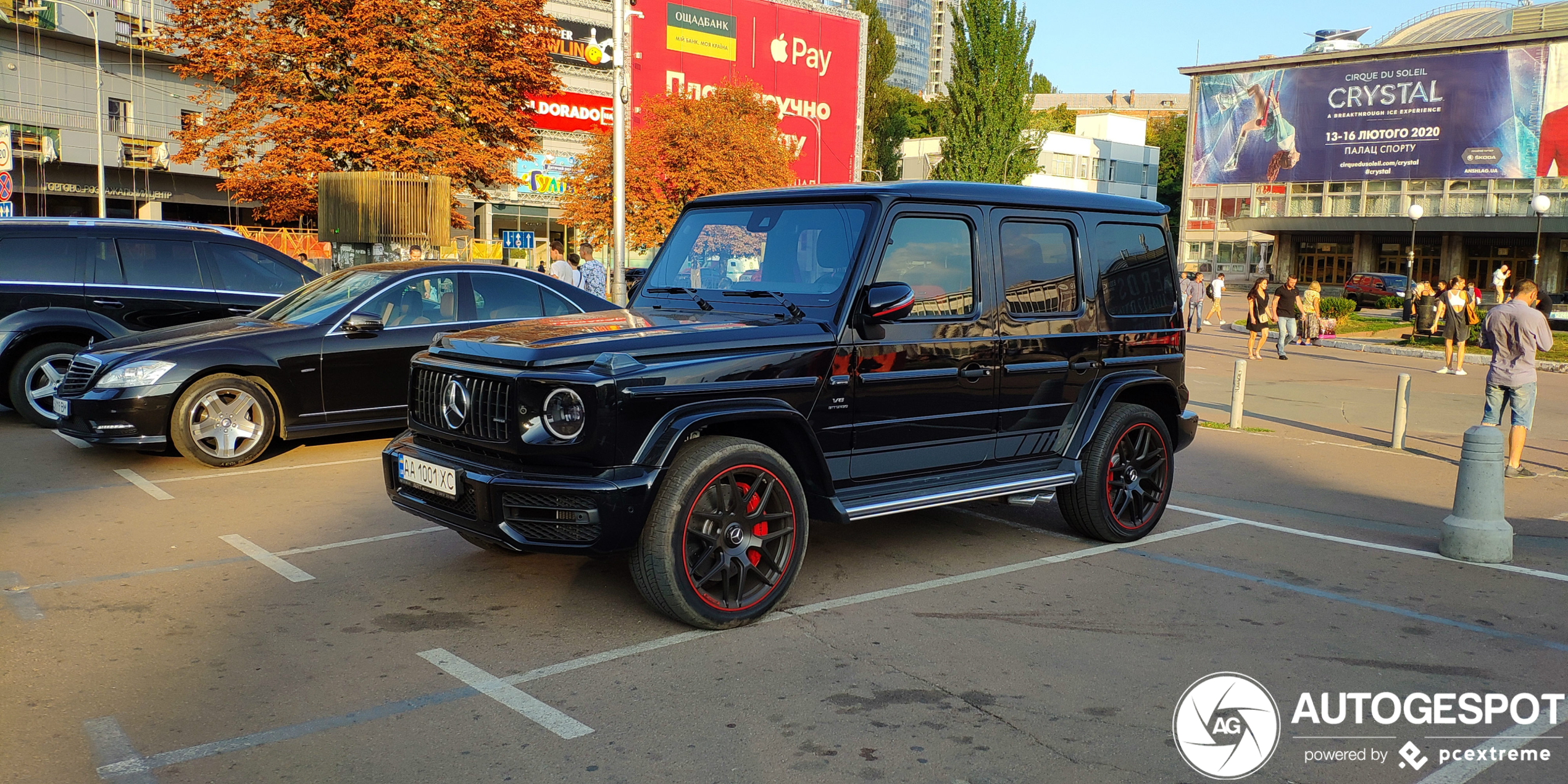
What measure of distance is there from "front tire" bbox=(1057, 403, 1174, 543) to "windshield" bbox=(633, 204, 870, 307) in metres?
2.03

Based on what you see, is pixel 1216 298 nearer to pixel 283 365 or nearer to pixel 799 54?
pixel 799 54

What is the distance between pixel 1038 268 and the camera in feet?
20.5

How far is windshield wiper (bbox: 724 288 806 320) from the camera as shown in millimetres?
5426

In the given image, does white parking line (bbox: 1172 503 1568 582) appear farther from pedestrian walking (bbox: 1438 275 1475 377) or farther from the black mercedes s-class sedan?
pedestrian walking (bbox: 1438 275 1475 377)

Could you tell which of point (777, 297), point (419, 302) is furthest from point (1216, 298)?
point (777, 297)

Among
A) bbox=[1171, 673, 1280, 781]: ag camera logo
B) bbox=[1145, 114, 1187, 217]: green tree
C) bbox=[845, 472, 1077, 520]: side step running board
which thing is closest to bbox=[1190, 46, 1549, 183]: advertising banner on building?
bbox=[1145, 114, 1187, 217]: green tree

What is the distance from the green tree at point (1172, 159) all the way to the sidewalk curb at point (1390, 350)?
7280 cm

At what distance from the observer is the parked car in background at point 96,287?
10406mm

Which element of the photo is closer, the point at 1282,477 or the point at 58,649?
the point at 58,649

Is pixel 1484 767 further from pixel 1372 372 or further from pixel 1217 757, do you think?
pixel 1372 372

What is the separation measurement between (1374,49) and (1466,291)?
164 ft

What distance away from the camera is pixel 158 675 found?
4.38 metres

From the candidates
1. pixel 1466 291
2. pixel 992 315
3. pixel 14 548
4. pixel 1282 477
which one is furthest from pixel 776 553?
pixel 1466 291

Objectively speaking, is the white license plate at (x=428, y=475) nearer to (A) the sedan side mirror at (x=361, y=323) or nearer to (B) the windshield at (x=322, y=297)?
(A) the sedan side mirror at (x=361, y=323)
